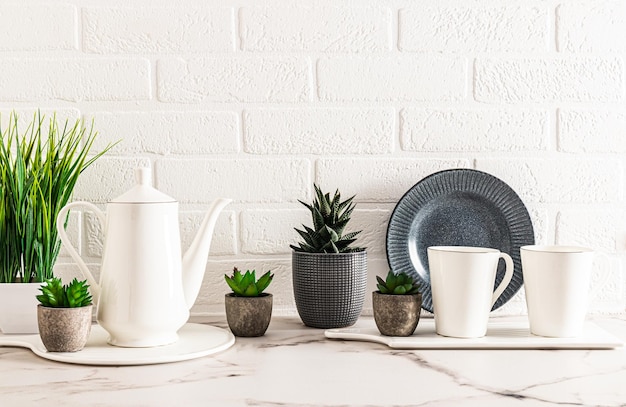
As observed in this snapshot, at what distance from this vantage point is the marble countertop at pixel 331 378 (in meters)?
0.82

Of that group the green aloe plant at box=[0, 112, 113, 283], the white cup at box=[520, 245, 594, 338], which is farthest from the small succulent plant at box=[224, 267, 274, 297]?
the white cup at box=[520, 245, 594, 338]

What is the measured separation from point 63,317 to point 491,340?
0.64 meters

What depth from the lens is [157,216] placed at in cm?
104

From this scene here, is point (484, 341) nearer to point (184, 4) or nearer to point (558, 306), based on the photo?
point (558, 306)

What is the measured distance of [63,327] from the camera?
3.23 ft

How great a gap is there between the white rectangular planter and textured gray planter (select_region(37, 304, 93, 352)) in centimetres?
15

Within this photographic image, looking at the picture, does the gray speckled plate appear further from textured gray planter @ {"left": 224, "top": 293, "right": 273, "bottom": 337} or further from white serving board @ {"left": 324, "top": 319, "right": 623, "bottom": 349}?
textured gray planter @ {"left": 224, "top": 293, "right": 273, "bottom": 337}

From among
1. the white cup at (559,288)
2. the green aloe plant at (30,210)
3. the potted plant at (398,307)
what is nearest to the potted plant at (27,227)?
the green aloe plant at (30,210)

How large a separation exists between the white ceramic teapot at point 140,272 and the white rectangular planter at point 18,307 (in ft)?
0.47

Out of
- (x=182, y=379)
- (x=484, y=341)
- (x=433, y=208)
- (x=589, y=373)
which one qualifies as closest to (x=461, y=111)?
(x=433, y=208)

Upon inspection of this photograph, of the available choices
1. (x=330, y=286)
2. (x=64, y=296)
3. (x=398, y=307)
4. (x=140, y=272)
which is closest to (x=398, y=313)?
(x=398, y=307)

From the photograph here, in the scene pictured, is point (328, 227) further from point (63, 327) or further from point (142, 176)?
point (63, 327)

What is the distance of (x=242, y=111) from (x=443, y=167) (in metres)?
0.40

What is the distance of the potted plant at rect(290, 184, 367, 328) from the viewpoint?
1.18 meters
